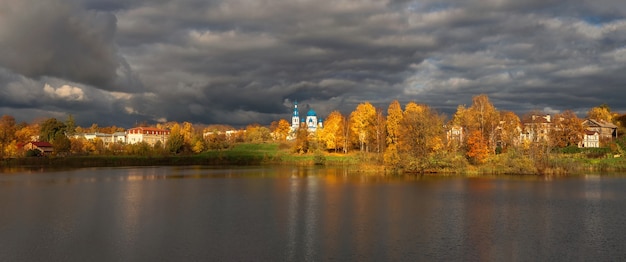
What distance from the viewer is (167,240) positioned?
23.1 m

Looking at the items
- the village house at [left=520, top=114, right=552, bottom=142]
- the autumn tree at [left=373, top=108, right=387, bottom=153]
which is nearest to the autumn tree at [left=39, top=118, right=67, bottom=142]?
the autumn tree at [left=373, top=108, right=387, bottom=153]

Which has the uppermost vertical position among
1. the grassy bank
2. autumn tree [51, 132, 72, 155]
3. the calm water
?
autumn tree [51, 132, 72, 155]

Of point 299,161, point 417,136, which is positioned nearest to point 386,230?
point 417,136

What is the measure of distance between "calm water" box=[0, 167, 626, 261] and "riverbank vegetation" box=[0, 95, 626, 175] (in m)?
18.9

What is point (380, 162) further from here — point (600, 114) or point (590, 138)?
point (600, 114)

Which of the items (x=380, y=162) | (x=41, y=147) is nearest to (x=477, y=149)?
(x=380, y=162)

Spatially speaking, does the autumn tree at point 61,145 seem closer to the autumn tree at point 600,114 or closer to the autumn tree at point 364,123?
the autumn tree at point 364,123

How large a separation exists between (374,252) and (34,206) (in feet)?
84.2

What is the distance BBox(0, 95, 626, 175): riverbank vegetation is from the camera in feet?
211

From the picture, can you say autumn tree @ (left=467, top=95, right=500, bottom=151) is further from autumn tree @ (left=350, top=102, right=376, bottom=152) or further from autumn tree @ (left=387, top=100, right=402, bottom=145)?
autumn tree @ (left=350, top=102, right=376, bottom=152)

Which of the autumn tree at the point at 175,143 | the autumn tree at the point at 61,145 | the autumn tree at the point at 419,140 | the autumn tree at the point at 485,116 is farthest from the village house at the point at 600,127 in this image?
the autumn tree at the point at 61,145

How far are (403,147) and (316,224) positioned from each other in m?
40.2

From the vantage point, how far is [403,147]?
213 ft

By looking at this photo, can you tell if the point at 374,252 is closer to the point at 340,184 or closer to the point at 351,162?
the point at 340,184
